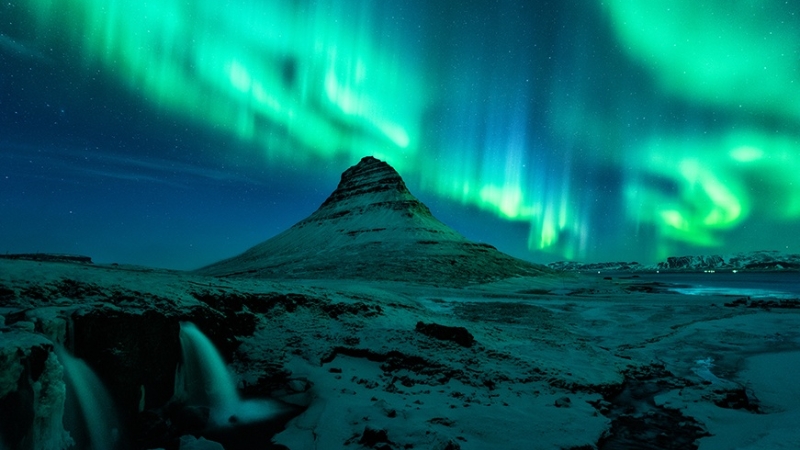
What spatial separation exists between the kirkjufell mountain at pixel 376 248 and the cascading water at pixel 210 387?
47.7 m

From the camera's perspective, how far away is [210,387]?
8758mm

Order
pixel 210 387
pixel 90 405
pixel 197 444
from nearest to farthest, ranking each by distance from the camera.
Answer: pixel 90 405 → pixel 197 444 → pixel 210 387

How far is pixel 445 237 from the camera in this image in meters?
93.9

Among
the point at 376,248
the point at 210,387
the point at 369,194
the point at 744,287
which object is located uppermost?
the point at 369,194

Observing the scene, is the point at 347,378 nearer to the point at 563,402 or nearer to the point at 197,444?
the point at 197,444

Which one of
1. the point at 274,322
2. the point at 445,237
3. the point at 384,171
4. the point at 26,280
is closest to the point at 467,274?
the point at 445,237

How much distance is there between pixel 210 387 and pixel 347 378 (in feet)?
10.6

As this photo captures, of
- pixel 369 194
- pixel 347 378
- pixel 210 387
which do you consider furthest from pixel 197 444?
pixel 369 194

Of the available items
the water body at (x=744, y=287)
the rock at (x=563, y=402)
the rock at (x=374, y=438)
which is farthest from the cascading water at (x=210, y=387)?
the water body at (x=744, y=287)

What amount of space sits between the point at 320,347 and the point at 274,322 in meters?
2.21

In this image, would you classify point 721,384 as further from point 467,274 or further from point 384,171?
point 384,171

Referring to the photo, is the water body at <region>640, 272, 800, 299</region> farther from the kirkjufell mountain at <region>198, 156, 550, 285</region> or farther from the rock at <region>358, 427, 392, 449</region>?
the rock at <region>358, 427, 392, 449</region>

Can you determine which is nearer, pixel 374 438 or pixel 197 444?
pixel 374 438

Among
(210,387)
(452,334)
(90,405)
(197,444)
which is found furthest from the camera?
(452,334)
